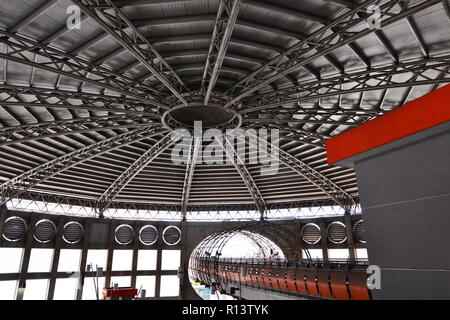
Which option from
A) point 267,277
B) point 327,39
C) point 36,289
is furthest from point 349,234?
point 36,289

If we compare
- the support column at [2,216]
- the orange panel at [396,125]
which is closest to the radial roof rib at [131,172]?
the support column at [2,216]

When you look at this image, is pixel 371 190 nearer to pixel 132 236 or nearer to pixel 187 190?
pixel 187 190

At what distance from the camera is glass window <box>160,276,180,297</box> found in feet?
155

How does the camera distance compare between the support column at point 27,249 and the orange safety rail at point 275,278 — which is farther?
the support column at point 27,249

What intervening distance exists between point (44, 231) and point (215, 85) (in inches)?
1264

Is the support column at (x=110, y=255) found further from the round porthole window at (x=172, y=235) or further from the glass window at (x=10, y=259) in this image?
the glass window at (x=10, y=259)

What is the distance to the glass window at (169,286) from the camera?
47.2 metres

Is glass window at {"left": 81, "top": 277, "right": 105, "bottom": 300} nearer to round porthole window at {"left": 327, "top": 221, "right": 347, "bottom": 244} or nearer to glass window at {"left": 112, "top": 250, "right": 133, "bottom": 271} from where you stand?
glass window at {"left": 112, "top": 250, "right": 133, "bottom": 271}

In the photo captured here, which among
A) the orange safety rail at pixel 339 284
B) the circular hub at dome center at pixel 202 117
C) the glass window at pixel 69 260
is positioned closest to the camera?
the orange safety rail at pixel 339 284

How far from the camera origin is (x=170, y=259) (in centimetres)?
4866

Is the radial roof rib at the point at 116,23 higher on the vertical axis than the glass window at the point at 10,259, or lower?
higher

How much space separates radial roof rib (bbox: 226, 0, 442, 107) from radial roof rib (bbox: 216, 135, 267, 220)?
10191 millimetres

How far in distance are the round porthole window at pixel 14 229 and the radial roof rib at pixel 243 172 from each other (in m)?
27.3

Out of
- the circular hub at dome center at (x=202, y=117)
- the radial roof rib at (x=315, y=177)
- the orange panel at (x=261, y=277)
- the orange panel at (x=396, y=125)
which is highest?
the circular hub at dome center at (x=202, y=117)
